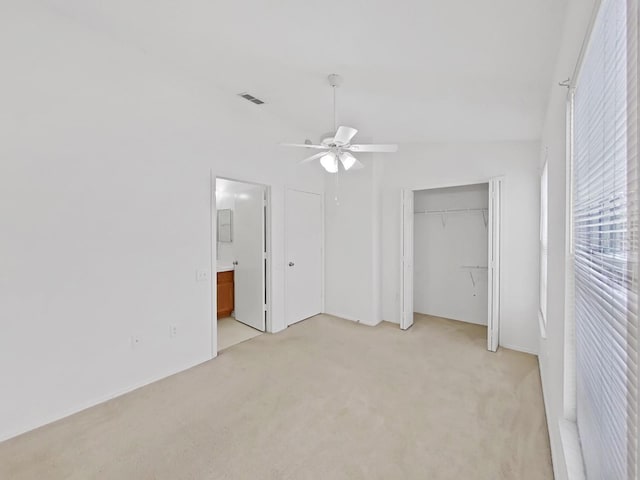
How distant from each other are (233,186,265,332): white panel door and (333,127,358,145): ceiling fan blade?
1.63m

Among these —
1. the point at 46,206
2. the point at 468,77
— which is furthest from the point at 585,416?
the point at 46,206

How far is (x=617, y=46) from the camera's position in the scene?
792 mm

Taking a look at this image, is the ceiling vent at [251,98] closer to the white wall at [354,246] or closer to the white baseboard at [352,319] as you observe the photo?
the white wall at [354,246]

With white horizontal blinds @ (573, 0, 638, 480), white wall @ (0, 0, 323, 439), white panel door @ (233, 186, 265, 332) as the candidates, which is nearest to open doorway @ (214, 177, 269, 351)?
white panel door @ (233, 186, 265, 332)

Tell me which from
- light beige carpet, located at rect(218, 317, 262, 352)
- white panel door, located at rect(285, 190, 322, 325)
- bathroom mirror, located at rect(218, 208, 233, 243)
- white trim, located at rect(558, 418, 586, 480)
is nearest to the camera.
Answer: white trim, located at rect(558, 418, 586, 480)

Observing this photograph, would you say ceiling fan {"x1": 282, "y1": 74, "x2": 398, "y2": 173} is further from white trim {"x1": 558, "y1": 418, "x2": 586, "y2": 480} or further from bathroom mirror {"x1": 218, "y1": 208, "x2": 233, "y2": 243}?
bathroom mirror {"x1": 218, "y1": 208, "x2": 233, "y2": 243}

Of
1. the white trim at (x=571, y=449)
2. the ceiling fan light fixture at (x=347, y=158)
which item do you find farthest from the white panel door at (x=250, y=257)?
the white trim at (x=571, y=449)

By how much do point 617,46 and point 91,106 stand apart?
3064 millimetres

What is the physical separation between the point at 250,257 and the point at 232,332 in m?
1.05

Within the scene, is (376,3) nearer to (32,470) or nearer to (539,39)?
(539,39)

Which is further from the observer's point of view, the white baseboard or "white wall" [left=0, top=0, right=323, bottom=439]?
the white baseboard

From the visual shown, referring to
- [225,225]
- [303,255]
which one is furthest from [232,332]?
[225,225]

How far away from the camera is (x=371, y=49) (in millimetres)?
2061

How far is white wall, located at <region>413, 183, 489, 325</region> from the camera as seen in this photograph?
4246mm
